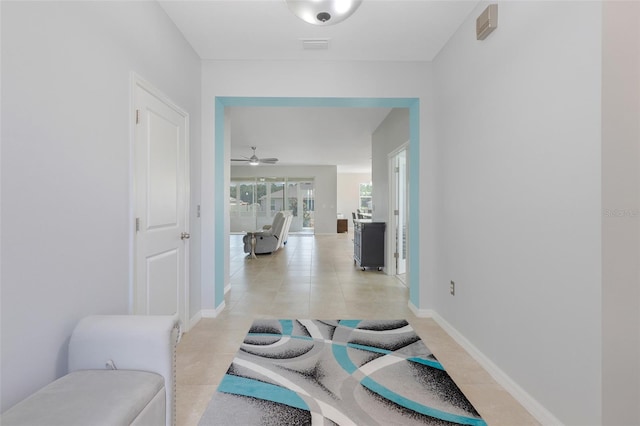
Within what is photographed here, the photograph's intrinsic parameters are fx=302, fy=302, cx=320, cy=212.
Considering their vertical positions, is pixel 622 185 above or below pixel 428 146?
below

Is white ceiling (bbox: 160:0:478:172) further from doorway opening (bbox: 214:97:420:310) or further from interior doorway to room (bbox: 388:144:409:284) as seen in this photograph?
interior doorway to room (bbox: 388:144:409:284)

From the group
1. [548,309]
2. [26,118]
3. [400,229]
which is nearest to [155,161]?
[26,118]

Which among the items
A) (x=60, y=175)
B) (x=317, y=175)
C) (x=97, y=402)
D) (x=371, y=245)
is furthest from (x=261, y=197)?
(x=97, y=402)

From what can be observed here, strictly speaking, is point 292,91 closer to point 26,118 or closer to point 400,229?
point 26,118

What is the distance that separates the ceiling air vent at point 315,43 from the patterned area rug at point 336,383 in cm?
275

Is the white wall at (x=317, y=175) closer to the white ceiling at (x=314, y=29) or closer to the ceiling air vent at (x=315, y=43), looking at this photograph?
the white ceiling at (x=314, y=29)

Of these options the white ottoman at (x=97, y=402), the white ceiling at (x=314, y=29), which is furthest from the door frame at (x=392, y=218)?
the white ottoman at (x=97, y=402)

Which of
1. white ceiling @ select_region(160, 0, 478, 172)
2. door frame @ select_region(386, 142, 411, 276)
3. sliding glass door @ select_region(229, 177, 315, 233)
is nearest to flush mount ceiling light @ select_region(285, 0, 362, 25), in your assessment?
white ceiling @ select_region(160, 0, 478, 172)

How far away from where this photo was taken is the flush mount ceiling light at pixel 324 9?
5.79ft

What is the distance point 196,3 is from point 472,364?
349 centimetres

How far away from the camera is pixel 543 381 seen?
5.45ft

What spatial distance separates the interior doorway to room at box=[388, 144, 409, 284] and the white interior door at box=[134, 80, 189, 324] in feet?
11.0

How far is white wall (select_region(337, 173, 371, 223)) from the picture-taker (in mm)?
14977

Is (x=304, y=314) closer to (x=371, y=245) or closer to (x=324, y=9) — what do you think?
(x=371, y=245)
